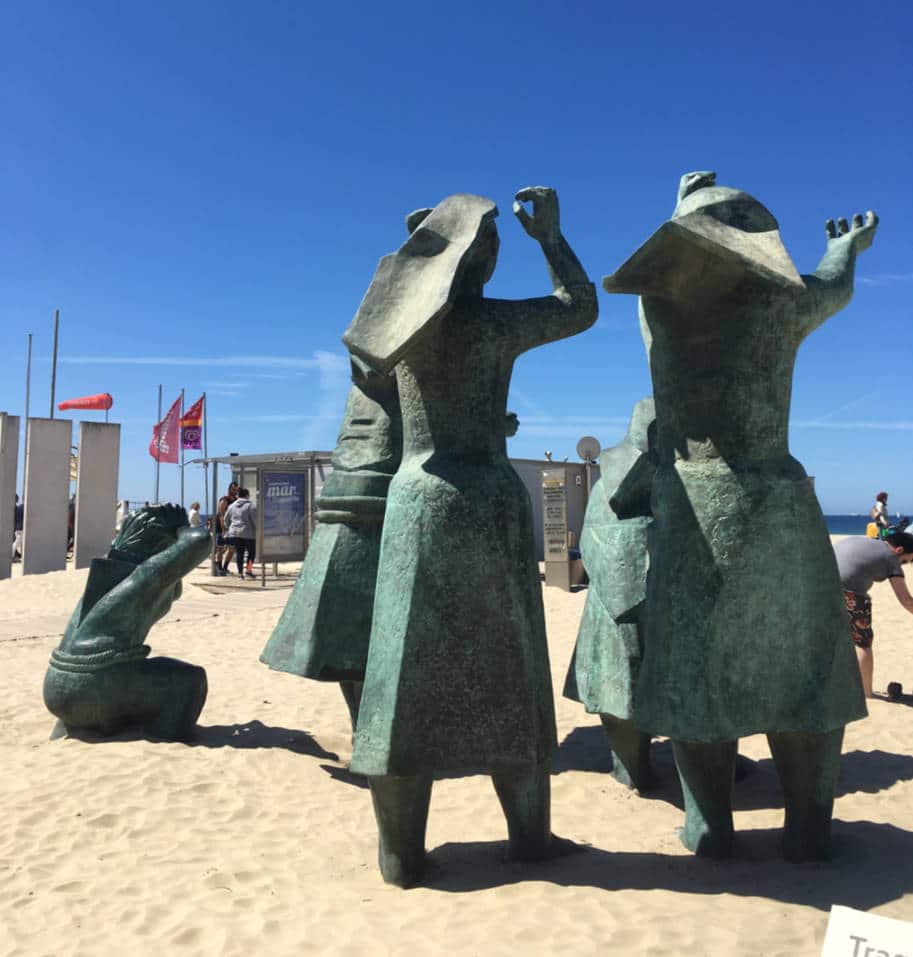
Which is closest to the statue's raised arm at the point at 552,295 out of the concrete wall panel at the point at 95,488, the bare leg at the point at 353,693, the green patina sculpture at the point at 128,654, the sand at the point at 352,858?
the sand at the point at 352,858

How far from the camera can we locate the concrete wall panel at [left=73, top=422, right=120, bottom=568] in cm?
1438

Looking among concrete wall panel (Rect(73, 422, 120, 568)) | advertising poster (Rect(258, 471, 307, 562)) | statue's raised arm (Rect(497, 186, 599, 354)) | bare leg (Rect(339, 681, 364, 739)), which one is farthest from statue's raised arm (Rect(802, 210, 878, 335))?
concrete wall panel (Rect(73, 422, 120, 568))

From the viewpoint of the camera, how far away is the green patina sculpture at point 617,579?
3.59m

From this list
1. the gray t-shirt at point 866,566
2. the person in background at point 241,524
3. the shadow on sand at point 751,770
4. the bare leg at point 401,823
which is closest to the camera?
the bare leg at point 401,823

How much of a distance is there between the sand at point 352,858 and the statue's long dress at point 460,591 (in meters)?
0.45

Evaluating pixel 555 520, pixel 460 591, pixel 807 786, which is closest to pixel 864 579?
pixel 807 786

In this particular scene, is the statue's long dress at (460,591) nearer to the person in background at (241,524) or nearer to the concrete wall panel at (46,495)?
the person in background at (241,524)

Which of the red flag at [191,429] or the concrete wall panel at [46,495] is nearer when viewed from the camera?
the concrete wall panel at [46,495]

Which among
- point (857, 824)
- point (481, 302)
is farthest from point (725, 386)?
point (857, 824)

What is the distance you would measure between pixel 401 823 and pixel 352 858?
1.73 ft

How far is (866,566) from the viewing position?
20.1ft

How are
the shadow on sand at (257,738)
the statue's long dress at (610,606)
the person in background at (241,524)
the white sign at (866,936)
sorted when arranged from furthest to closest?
the person in background at (241,524) → the shadow on sand at (257,738) → the statue's long dress at (610,606) → the white sign at (866,936)

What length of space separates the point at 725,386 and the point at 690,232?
0.51 meters

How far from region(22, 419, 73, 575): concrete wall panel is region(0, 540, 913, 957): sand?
949 cm
